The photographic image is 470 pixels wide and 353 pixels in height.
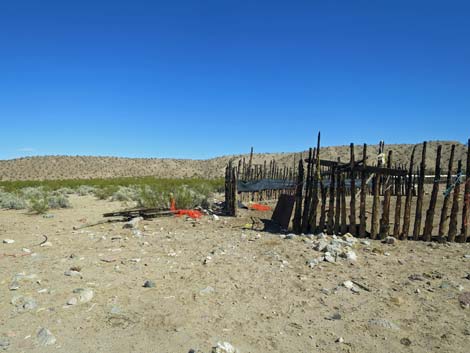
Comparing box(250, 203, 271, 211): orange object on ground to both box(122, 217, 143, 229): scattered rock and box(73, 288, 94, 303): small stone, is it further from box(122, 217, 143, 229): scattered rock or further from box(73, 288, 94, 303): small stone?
box(73, 288, 94, 303): small stone

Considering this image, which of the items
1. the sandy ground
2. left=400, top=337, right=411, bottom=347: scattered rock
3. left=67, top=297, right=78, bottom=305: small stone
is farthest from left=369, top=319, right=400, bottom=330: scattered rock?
left=67, top=297, right=78, bottom=305: small stone

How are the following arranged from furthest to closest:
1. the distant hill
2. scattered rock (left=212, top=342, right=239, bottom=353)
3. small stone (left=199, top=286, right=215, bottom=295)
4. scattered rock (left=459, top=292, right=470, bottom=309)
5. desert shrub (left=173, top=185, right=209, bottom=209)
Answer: the distant hill → desert shrub (left=173, top=185, right=209, bottom=209) → small stone (left=199, top=286, right=215, bottom=295) → scattered rock (left=459, top=292, right=470, bottom=309) → scattered rock (left=212, top=342, right=239, bottom=353)

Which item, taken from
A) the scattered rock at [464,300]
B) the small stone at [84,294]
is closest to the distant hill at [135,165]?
the scattered rock at [464,300]

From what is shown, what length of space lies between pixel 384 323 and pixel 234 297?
5.37ft

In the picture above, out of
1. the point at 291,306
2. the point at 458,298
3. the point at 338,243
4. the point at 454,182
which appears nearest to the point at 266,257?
the point at 338,243

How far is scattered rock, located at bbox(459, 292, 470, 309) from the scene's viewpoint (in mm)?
4163

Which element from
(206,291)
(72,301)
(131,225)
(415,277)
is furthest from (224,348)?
(131,225)

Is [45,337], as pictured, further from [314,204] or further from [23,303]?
[314,204]

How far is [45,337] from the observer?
342 cm

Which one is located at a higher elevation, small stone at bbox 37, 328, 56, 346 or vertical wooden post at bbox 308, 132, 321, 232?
vertical wooden post at bbox 308, 132, 321, 232

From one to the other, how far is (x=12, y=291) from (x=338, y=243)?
16.3 feet

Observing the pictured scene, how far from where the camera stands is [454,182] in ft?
23.8

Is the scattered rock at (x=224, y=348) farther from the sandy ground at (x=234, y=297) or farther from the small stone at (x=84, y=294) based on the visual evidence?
the small stone at (x=84, y=294)

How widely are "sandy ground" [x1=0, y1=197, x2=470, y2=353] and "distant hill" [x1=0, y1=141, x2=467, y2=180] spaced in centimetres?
4602
